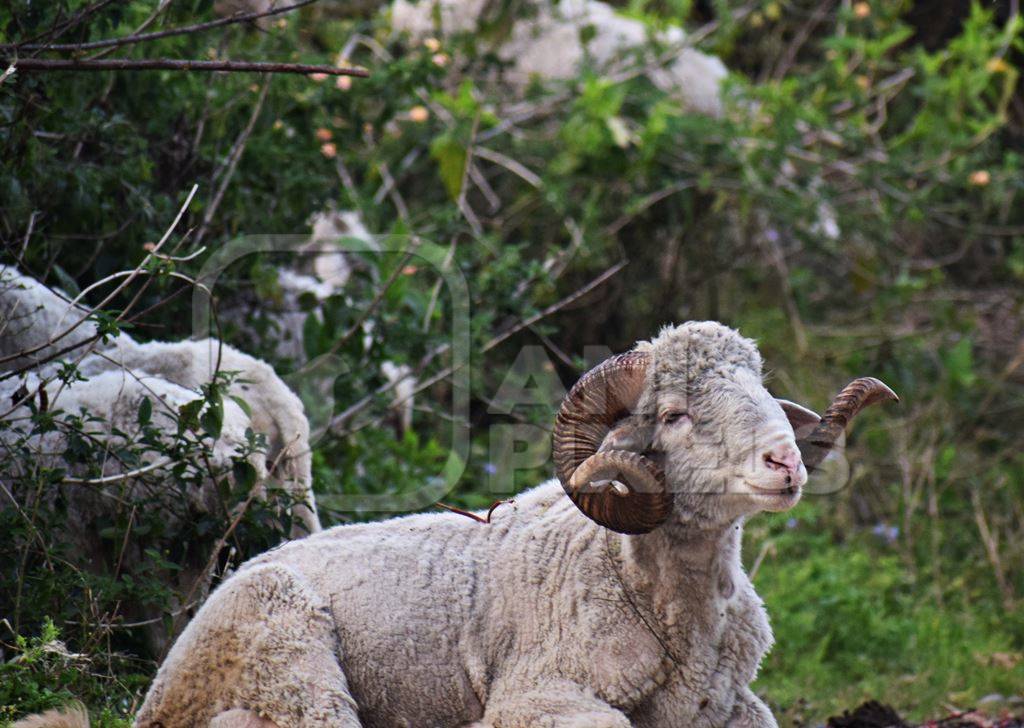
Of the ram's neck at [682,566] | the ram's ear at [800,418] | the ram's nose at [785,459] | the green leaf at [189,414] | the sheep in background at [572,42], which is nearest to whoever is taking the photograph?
the ram's nose at [785,459]

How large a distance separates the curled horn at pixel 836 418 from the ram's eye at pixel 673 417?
1.67ft

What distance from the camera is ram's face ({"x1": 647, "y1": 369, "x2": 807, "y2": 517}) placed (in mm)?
4051

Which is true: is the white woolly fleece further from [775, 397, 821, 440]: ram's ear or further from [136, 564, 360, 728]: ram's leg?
[775, 397, 821, 440]: ram's ear

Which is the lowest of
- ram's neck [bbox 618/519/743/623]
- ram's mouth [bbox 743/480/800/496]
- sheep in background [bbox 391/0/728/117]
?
sheep in background [bbox 391/0/728/117]

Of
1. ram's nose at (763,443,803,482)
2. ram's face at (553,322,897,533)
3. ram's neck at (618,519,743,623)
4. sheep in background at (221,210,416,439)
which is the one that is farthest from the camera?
sheep in background at (221,210,416,439)

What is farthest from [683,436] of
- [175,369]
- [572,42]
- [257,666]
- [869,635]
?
[572,42]

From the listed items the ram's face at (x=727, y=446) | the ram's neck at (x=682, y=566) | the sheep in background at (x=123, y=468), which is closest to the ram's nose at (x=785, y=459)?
the ram's face at (x=727, y=446)

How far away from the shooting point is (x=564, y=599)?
445cm

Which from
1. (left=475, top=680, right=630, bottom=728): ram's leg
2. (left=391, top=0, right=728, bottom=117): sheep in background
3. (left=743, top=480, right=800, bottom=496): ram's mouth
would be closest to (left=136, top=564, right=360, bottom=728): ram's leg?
(left=475, top=680, right=630, bottom=728): ram's leg

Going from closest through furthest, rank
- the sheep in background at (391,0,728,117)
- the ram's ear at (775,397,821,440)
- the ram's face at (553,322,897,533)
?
1. the ram's face at (553,322,897,533)
2. the ram's ear at (775,397,821,440)
3. the sheep in background at (391,0,728,117)

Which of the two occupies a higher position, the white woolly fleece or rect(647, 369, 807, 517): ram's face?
rect(647, 369, 807, 517): ram's face

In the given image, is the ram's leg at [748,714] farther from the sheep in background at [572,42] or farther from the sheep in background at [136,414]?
the sheep in background at [572,42]

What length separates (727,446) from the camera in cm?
419

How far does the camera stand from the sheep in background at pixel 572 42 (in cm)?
1170
